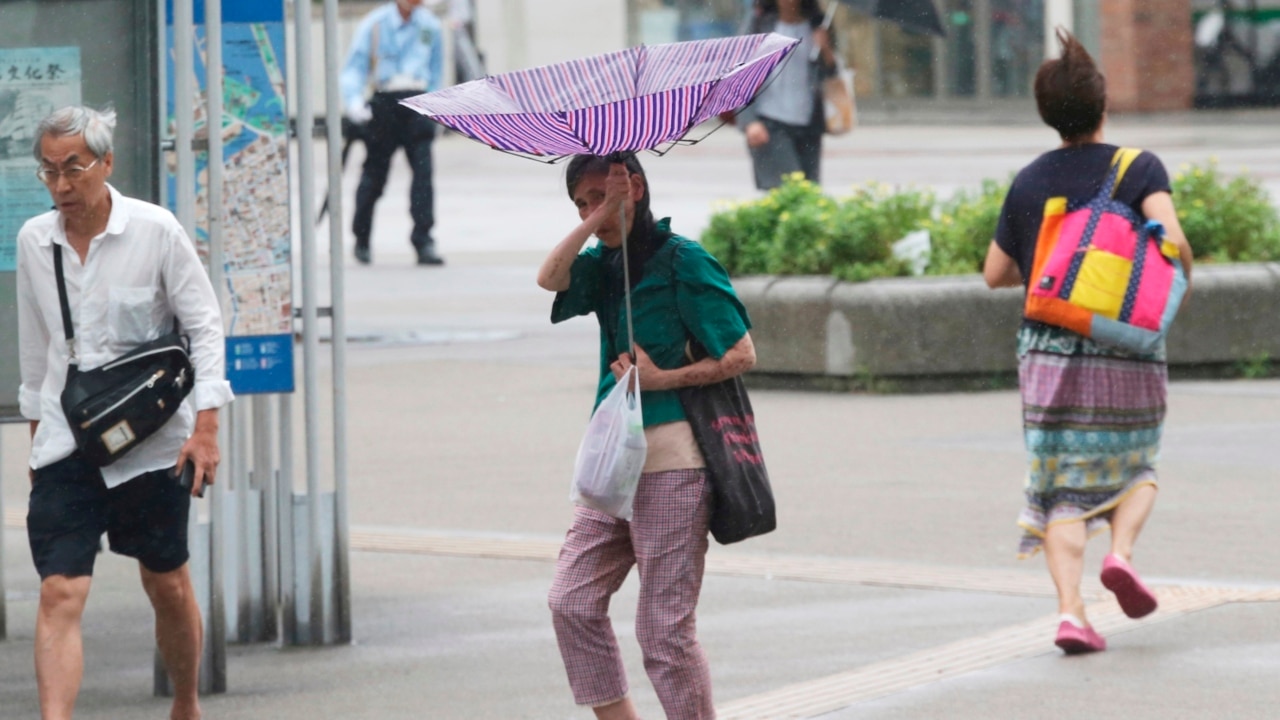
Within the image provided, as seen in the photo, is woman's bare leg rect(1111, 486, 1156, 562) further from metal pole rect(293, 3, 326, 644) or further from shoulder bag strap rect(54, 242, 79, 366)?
shoulder bag strap rect(54, 242, 79, 366)

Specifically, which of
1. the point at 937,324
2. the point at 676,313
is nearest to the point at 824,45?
the point at 937,324

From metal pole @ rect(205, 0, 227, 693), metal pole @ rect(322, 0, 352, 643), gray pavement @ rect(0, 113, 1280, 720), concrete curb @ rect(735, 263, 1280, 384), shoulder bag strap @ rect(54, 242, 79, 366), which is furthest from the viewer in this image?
concrete curb @ rect(735, 263, 1280, 384)

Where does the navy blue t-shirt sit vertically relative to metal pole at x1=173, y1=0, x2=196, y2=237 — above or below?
below

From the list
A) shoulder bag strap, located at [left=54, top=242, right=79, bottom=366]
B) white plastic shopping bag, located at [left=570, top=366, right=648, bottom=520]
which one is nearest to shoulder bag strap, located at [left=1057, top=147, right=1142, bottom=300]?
white plastic shopping bag, located at [left=570, top=366, right=648, bottom=520]

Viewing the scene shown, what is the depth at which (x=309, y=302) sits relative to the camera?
20.7ft

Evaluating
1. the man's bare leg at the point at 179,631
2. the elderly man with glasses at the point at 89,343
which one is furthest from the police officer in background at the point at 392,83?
the elderly man with glasses at the point at 89,343

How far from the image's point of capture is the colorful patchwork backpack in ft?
20.2

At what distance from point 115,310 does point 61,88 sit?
1.46 metres

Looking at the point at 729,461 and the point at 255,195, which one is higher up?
the point at 255,195

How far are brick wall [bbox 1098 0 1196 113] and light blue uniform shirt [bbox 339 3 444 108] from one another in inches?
909

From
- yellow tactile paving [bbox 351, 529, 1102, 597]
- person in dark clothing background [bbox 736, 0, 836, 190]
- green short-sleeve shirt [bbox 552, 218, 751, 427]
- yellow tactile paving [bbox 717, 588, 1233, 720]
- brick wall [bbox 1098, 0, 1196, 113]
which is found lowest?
yellow tactile paving [bbox 717, 588, 1233, 720]

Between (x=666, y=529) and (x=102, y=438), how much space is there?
1.31 metres

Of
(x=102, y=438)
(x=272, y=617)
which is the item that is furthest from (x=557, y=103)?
(x=272, y=617)

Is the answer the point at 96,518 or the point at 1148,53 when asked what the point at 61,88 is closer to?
the point at 96,518
